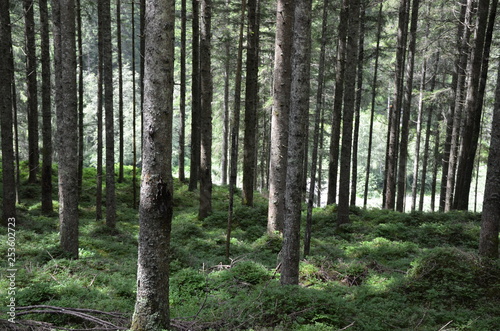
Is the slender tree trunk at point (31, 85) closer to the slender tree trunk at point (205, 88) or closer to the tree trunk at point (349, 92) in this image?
the slender tree trunk at point (205, 88)

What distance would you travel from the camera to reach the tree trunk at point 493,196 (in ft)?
25.7

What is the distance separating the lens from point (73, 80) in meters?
8.55

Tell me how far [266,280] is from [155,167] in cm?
453

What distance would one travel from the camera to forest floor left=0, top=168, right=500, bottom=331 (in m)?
5.71

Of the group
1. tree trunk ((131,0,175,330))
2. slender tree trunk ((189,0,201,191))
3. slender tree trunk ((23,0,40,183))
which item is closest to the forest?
tree trunk ((131,0,175,330))

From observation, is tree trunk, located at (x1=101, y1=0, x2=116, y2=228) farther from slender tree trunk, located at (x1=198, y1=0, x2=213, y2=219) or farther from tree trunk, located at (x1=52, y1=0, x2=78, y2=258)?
tree trunk, located at (x1=52, y1=0, x2=78, y2=258)

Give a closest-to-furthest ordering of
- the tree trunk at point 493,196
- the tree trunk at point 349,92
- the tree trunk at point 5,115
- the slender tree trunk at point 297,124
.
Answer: the slender tree trunk at point 297,124
the tree trunk at point 493,196
the tree trunk at point 5,115
the tree trunk at point 349,92

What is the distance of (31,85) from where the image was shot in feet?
56.5

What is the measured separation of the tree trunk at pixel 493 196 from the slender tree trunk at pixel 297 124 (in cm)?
459

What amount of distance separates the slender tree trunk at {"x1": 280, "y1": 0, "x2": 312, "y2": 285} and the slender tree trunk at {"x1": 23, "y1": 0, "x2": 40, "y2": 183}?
12609 millimetres

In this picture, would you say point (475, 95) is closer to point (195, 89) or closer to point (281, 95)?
point (281, 95)

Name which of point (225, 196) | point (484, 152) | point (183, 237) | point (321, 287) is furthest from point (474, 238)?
point (484, 152)

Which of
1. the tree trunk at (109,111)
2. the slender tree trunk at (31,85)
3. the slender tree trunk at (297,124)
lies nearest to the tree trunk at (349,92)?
the slender tree trunk at (297,124)

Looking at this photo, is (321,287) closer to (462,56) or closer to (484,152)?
(462,56)
